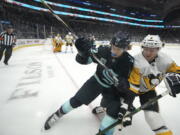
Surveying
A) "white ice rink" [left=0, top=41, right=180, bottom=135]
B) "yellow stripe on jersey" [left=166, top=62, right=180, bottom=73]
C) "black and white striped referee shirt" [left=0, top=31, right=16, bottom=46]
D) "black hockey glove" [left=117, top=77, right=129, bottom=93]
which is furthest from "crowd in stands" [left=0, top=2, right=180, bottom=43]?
"black hockey glove" [left=117, top=77, right=129, bottom=93]

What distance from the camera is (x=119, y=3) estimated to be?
105 feet

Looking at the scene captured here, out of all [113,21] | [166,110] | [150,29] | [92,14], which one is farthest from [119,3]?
[166,110]

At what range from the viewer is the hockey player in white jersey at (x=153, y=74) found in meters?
1.22

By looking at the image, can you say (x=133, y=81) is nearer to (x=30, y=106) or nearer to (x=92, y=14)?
(x=30, y=106)

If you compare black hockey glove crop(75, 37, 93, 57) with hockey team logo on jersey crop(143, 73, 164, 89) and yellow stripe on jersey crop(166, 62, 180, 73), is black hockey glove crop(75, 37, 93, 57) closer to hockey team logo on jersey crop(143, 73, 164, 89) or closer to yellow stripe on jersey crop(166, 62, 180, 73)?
hockey team logo on jersey crop(143, 73, 164, 89)

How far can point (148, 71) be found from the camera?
130cm

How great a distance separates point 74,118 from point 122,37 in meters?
1.41

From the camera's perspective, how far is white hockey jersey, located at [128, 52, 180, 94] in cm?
129

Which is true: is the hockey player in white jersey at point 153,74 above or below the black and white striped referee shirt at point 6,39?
below

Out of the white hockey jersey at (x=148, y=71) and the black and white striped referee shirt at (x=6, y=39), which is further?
the black and white striped referee shirt at (x=6, y=39)

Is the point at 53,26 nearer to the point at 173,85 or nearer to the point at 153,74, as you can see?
the point at 153,74

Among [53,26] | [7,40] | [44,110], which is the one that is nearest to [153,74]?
[44,110]

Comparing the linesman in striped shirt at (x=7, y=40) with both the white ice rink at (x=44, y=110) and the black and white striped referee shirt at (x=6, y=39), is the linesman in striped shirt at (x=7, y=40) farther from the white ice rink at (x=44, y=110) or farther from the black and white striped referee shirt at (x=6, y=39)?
the white ice rink at (x=44, y=110)

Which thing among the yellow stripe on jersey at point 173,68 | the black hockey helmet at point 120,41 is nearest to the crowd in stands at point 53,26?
the yellow stripe on jersey at point 173,68
